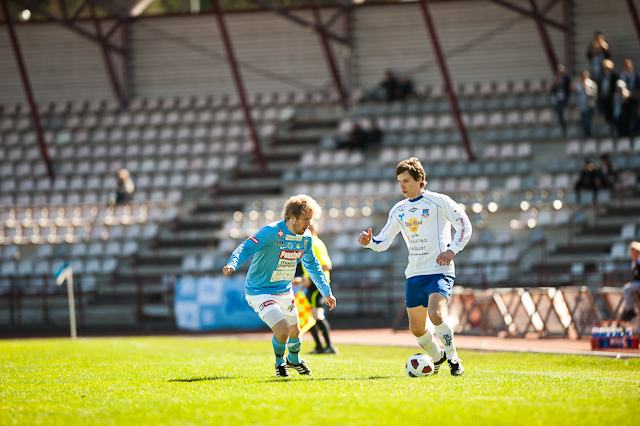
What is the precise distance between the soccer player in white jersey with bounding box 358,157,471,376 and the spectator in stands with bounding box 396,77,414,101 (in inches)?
813

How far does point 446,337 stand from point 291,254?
1756 millimetres

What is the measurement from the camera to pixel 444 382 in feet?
24.0

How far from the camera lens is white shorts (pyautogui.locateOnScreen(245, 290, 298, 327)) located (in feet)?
26.1

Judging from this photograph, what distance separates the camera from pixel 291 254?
8.09m

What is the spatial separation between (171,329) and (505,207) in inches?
388

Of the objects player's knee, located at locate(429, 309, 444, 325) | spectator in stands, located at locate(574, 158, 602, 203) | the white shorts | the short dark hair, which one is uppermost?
spectator in stands, located at locate(574, 158, 602, 203)

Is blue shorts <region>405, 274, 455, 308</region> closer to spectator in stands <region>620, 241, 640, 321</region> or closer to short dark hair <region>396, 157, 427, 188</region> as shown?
short dark hair <region>396, 157, 427, 188</region>

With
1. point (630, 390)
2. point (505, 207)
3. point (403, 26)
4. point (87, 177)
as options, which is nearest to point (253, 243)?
point (630, 390)

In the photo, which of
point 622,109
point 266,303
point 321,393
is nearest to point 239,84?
point 622,109

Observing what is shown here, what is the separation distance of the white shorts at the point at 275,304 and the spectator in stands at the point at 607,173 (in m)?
15.5

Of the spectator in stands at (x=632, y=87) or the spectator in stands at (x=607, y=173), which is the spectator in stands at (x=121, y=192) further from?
the spectator in stands at (x=632, y=87)

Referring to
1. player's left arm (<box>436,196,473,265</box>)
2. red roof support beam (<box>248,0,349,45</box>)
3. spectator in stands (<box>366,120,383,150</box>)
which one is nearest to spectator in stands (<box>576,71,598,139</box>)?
spectator in stands (<box>366,120,383,150</box>)

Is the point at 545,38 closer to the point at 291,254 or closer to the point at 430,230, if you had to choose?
the point at 430,230

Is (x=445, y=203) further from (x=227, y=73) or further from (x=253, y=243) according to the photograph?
(x=227, y=73)
